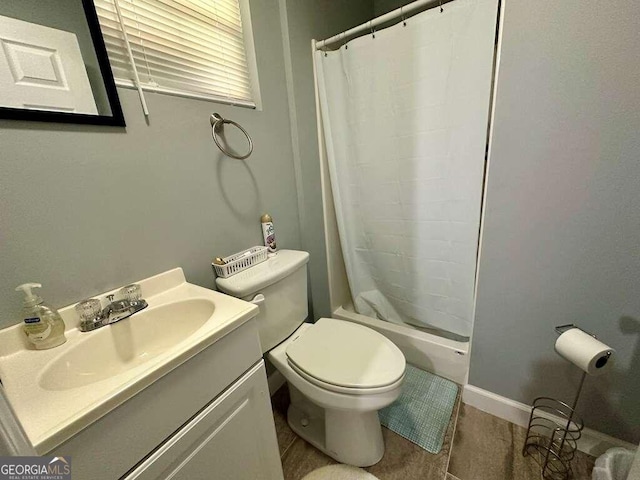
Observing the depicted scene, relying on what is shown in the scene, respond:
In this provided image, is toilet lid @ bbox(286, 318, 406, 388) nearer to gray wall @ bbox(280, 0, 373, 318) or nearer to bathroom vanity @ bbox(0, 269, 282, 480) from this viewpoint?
bathroom vanity @ bbox(0, 269, 282, 480)

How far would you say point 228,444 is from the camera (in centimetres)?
70

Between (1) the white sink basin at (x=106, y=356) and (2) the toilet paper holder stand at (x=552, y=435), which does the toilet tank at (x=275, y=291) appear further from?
(2) the toilet paper holder stand at (x=552, y=435)

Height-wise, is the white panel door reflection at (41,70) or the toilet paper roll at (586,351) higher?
the white panel door reflection at (41,70)

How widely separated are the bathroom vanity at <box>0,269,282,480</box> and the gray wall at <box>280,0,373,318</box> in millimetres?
778

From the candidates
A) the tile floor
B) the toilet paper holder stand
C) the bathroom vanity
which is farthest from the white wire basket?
the toilet paper holder stand

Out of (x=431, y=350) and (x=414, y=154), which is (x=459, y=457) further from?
(x=414, y=154)

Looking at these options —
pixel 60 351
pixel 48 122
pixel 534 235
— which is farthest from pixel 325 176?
pixel 60 351

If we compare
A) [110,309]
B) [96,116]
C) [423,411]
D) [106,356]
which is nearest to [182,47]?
[96,116]

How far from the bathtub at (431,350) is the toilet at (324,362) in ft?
1.51

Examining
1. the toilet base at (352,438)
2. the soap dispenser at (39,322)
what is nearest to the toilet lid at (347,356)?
the toilet base at (352,438)

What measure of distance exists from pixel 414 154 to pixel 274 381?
54.6 inches

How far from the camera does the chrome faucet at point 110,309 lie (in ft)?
2.34

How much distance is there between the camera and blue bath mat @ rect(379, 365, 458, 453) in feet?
3.74

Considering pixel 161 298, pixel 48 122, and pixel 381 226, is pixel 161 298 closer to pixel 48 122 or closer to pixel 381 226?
pixel 48 122
